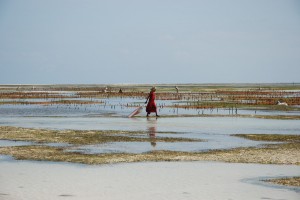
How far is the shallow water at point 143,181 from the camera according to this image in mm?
12492

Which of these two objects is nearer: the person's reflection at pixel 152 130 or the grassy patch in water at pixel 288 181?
the grassy patch in water at pixel 288 181

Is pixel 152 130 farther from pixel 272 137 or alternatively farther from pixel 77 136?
pixel 272 137

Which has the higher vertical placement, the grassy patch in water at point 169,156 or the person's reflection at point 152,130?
the grassy patch in water at point 169,156

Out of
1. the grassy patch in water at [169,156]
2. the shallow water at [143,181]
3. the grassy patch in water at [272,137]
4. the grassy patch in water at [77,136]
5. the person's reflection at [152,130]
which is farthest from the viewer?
the grassy patch in water at [272,137]

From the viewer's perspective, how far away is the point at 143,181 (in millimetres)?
14109

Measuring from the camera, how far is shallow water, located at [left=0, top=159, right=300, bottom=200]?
12492 mm

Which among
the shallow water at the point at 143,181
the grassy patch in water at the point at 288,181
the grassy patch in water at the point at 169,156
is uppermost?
the grassy patch in water at the point at 169,156

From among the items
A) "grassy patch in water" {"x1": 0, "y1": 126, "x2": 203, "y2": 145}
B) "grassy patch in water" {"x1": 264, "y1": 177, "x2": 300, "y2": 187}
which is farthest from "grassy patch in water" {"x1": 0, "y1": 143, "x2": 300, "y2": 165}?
"grassy patch in water" {"x1": 0, "y1": 126, "x2": 203, "y2": 145}

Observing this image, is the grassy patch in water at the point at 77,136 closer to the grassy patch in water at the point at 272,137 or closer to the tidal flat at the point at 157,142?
the tidal flat at the point at 157,142

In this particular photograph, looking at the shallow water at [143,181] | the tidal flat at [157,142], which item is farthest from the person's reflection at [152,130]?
the shallow water at [143,181]

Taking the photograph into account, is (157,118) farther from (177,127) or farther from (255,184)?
(255,184)

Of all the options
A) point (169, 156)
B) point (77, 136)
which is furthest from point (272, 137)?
point (77, 136)

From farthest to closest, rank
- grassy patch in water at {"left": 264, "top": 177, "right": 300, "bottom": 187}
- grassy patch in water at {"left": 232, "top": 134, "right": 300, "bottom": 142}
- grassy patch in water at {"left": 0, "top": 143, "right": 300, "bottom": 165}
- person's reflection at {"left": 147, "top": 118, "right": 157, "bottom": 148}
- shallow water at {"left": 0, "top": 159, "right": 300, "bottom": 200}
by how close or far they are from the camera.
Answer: grassy patch in water at {"left": 232, "top": 134, "right": 300, "bottom": 142}, person's reflection at {"left": 147, "top": 118, "right": 157, "bottom": 148}, grassy patch in water at {"left": 0, "top": 143, "right": 300, "bottom": 165}, grassy patch in water at {"left": 264, "top": 177, "right": 300, "bottom": 187}, shallow water at {"left": 0, "top": 159, "right": 300, "bottom": 200}

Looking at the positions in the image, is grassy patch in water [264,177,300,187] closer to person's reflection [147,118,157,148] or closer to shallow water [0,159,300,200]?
shallow water [0,159,300,200]
